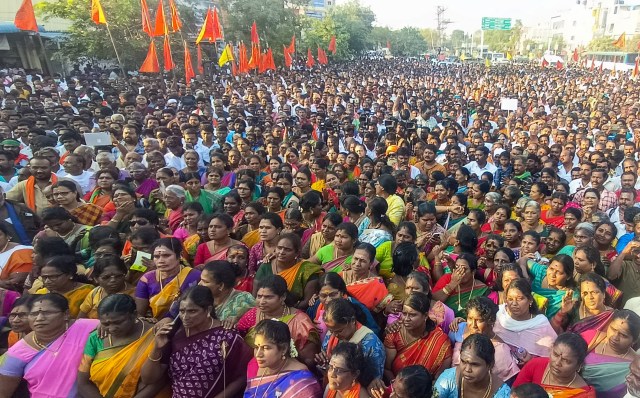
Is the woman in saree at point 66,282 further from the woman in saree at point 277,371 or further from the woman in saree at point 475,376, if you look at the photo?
the woman in saree at point 475,376

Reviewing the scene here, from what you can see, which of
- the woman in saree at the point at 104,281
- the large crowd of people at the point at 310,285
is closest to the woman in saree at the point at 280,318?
the large crowd of people at the point at 310,285

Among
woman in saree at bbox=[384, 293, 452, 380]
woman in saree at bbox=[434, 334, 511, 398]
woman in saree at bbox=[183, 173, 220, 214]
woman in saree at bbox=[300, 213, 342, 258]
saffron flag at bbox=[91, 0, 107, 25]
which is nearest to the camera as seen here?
woman in saree at bbox=[434, 334, 511, 398]

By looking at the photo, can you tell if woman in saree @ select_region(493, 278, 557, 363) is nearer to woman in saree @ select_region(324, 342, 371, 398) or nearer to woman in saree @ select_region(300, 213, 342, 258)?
woman in saree @ select_region(324, 342, 371, 398)

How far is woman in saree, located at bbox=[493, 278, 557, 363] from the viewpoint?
100 inches

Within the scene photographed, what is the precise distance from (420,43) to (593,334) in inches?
2384

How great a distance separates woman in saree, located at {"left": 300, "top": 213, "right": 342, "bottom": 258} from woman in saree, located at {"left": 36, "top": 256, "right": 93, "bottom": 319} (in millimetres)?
1630

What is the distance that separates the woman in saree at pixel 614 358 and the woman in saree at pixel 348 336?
1.06 m

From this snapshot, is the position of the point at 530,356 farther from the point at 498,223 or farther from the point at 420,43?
the point at 420,43

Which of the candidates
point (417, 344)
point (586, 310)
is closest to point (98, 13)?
point (417, 344)

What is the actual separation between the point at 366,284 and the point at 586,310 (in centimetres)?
133

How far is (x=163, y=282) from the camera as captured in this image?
9.62 feet

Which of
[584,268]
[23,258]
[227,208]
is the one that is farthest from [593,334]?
[23,258]

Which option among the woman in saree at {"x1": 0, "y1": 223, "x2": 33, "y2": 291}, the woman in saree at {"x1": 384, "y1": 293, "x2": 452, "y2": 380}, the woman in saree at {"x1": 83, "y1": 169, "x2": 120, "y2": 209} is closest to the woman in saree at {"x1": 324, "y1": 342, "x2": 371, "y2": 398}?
the woman in saree at {"x1": 384, "y1": 293, "x2": 452, "y2": 380}

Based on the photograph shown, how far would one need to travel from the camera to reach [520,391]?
6.19 ft
